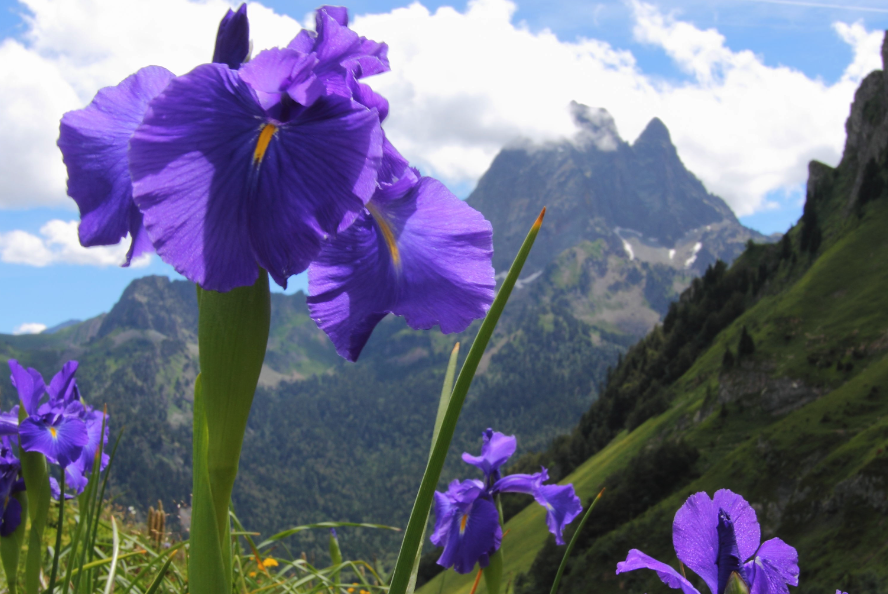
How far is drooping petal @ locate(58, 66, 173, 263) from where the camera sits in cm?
134

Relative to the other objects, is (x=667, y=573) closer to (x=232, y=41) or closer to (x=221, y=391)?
(x=221, y=391)

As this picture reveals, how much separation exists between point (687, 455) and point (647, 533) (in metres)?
11.8

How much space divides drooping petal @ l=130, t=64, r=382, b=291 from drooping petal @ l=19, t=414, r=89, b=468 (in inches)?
81.3

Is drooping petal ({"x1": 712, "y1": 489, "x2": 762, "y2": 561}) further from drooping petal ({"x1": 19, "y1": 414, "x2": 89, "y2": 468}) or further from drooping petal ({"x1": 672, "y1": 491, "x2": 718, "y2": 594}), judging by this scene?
drooping petal ({"x1": 19, "y1": 414, "x2": 89, "y2": 468})

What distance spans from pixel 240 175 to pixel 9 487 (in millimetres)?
2593

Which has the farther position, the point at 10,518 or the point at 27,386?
the point at 27,386

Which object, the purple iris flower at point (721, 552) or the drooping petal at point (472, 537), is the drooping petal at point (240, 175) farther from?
the drooping petal at point (472, 537)

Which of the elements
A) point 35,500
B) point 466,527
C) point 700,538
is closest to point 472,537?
point 466,527

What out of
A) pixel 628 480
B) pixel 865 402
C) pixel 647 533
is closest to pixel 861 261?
pixel 865 402

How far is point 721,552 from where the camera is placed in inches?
46.7

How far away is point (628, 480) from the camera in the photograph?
58.8 m

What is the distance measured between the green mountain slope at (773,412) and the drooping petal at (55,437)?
67.9ft

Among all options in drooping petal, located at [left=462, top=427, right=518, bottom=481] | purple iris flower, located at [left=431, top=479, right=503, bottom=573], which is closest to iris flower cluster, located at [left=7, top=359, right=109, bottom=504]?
purple iris flower, located at [left=431, top=479, right=503, bottom=573]

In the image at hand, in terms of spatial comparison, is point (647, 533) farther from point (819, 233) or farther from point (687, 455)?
point (819, 233)
